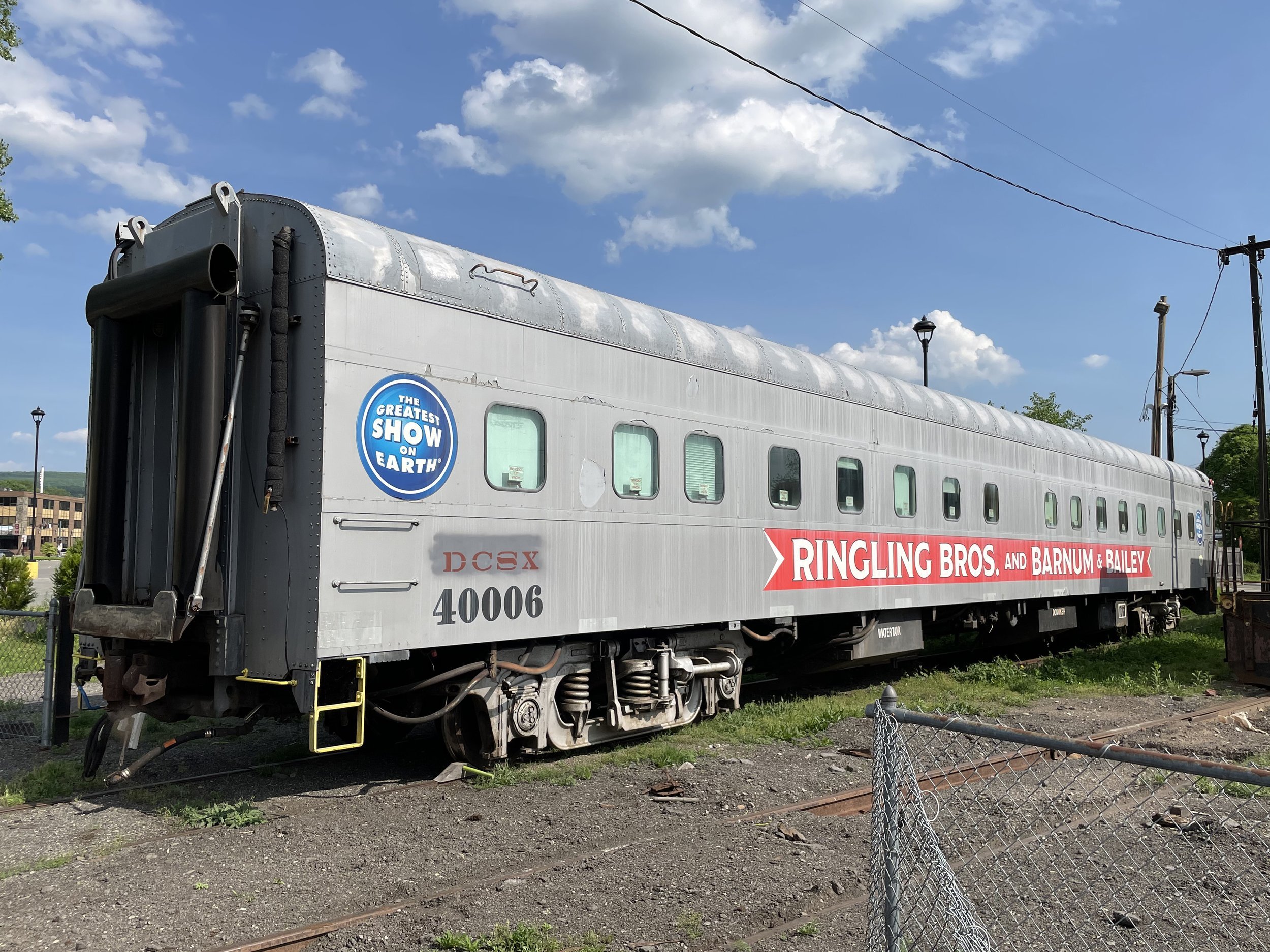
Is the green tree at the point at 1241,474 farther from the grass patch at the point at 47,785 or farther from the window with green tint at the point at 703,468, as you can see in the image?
the grass patch at the point at 47,785

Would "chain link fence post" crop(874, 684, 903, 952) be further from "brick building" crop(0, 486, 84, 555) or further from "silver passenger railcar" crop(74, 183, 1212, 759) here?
"brick building" crop(0, 486, 84, 555)

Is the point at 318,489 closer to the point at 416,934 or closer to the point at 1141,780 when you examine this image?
the point at 416,934

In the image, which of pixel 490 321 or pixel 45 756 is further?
pixel 45 756

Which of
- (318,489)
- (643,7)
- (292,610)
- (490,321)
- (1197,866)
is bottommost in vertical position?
(1197,866)

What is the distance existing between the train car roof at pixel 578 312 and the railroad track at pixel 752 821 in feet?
12.9

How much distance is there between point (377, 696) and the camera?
721cm

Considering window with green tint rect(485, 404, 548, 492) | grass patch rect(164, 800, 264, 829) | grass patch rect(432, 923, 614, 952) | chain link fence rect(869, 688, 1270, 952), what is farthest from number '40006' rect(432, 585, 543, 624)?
chain link fence rect(869, 688, 1270, 952)

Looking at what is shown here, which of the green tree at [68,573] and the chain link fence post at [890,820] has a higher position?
the green tree at [68,573]

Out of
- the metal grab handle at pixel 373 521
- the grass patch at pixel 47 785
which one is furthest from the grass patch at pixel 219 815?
the metal grab handle at pixel 373 521

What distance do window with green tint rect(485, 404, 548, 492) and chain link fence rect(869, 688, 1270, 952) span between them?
3583 mm

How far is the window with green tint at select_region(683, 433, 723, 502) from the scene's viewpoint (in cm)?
902

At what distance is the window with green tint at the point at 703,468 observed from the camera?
902cm

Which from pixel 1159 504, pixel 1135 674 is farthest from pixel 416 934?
pixel 1159 504

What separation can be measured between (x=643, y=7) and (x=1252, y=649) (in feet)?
38.8
